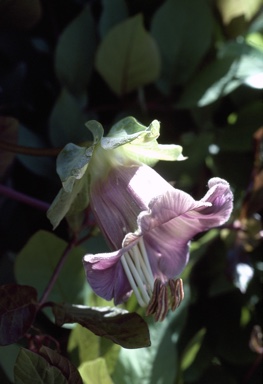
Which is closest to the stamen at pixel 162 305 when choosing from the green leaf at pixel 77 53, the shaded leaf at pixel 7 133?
the shaded leaf at pixel 7 133

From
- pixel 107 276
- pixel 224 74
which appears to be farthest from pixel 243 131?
pixel 107 276

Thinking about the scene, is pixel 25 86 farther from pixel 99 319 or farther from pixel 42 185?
pixel 99 319

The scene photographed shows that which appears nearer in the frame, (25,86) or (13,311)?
(13,311)

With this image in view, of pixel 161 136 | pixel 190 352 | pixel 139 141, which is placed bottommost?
pixel 190 352

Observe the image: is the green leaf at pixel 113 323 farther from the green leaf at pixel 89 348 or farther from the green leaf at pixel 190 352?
the green leaf at pixel 190 352

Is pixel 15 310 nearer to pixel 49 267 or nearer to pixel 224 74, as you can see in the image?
pixel 49 267

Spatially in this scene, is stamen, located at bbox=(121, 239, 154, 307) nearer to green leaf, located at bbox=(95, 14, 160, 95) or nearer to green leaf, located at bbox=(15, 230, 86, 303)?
green leaf, located at bbox=(15, 230, 86, 303)

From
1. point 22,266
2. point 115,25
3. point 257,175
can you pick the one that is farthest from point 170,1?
point 22,266
